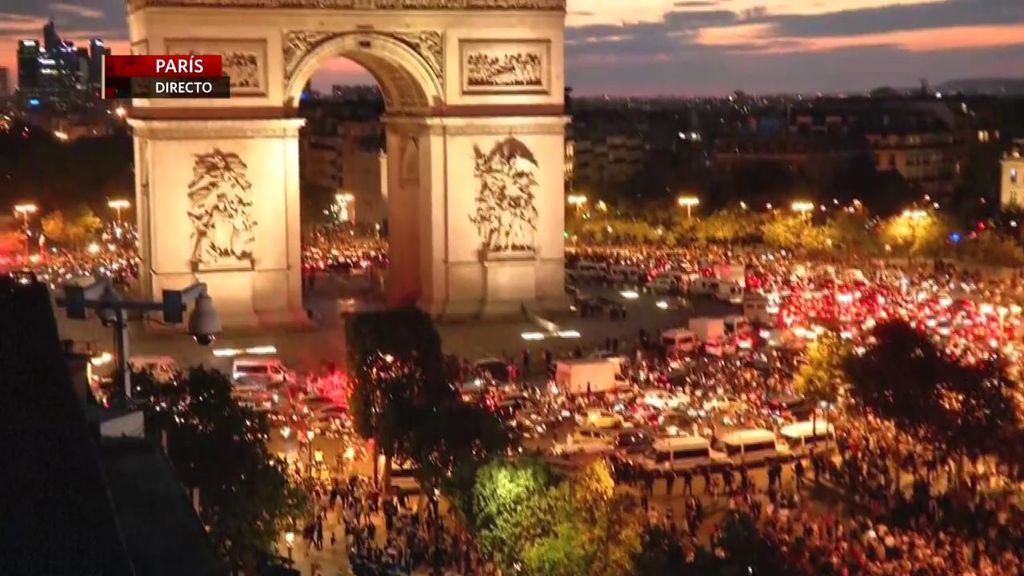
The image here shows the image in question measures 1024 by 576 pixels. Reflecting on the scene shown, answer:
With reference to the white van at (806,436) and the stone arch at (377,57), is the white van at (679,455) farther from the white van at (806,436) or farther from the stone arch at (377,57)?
the stone arch at (377,57)

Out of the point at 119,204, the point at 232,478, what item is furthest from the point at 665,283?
the point at 232,478

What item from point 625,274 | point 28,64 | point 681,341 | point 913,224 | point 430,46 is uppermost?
point 28,64

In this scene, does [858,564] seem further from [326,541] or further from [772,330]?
[772,330]

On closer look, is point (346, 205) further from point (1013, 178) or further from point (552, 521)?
point (552, 521)

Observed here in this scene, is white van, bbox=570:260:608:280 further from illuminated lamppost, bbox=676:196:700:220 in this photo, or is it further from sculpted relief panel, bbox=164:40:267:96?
sculpted relief panel, bbox=164:40:267:96

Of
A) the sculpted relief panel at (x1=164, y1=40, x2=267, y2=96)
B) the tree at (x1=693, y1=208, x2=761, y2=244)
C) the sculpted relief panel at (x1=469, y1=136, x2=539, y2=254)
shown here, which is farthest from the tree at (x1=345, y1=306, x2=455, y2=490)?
the tree at (x1=693, y1=208, x2=761, y2=244)

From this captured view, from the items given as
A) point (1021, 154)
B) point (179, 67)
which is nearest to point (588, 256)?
point (179, 67)
